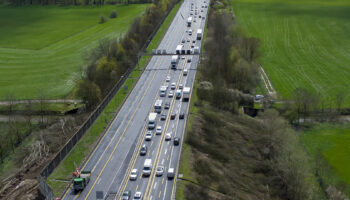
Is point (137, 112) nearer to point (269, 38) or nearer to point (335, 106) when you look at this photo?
point (335, 106)

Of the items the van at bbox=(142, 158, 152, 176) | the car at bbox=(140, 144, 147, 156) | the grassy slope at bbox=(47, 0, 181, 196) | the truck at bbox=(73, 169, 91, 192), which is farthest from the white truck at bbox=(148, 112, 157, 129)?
the truck at bbox=(73, 169, 91, 192)

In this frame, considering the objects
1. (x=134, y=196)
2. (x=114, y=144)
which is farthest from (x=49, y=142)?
(x=134, y=196)

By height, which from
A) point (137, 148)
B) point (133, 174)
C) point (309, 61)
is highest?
point (309, 61)

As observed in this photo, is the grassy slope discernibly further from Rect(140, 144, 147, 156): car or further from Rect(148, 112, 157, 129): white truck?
Rect(140, 144, 147, 156): car

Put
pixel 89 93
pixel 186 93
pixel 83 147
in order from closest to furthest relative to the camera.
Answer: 1. pixel 83 147
2. pixel 89 93
3. pixel 186 93

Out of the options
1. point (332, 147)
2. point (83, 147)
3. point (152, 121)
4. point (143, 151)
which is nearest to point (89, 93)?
point (152, 121)

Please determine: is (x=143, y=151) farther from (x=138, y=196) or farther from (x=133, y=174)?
(x=138, y=196)
